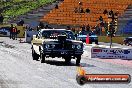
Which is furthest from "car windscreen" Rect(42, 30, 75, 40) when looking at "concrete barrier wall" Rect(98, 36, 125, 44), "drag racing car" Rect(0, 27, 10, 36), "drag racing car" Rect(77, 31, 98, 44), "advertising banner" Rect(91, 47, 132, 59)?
"drag racing car" Rect(0, 27, 10, 36)

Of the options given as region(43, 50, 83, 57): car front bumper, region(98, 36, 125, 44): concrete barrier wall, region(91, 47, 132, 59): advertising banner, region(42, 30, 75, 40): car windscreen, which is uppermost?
region(42, 30, 75, 40): car windscreen

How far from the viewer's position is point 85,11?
7462cm

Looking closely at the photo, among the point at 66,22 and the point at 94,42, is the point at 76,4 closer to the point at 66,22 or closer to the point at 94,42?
the point at 66,22

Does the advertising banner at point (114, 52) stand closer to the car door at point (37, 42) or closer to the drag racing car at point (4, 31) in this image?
the car door at point (37, 42)

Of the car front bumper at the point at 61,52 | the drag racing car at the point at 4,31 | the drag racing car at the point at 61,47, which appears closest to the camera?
the drag racing car at the point at 61,47

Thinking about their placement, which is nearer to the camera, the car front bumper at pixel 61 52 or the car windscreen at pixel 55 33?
the car front bumper at pixel 61 52

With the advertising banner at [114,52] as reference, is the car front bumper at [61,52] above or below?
above

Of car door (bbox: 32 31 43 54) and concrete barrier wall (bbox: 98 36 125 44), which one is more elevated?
car door (bbox: 32 31 43 54)

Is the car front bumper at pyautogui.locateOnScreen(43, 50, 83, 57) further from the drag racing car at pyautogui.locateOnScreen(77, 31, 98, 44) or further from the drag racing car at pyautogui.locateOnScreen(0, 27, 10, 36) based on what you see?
the drag racing car at pyautogui.locateOnScreen(0, 27, 10, 36)

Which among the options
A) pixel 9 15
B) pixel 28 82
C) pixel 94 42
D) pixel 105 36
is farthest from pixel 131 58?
pixel 9 15

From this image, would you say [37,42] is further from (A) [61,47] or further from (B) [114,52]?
(B) [114,52]

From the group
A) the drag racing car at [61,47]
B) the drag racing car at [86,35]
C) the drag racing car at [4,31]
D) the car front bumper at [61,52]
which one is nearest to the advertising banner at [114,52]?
the drag racing car at [61,47]

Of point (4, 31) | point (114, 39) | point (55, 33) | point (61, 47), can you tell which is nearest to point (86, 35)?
point (114, 39)

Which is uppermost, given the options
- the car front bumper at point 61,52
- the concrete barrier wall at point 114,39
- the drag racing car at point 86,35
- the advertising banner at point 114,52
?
the car front bumper at point 61,52
